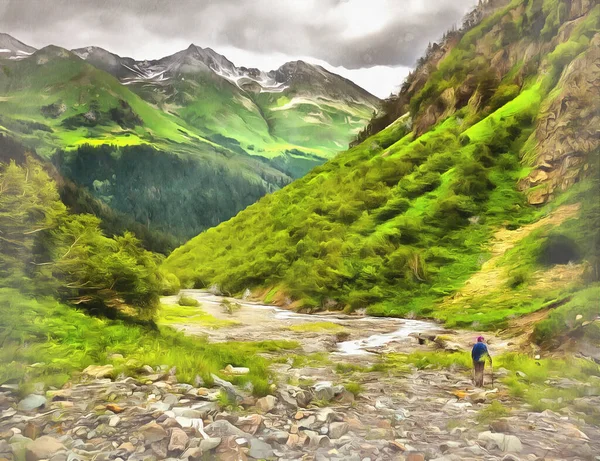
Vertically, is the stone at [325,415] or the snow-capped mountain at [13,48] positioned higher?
the snow-capped mountain at [13,48]

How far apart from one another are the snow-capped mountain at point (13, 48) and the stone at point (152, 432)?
3470 millimetres

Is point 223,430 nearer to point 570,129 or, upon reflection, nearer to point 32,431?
point 32,431

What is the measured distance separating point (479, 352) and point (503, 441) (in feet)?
2.35

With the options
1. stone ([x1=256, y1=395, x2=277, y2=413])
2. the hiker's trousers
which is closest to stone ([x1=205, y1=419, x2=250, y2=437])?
stone ([x1=256, y1=395, x2=277, y2=413])

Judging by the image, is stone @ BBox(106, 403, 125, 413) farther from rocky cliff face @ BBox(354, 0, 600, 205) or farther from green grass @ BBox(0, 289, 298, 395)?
rocky cliff face @ BBox(354, 0, 600, 205)

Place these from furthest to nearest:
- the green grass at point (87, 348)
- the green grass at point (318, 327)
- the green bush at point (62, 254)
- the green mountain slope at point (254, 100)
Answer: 1. the green mountain slope at point (254, 100)
2. the green grass at point (318, 327)
3. the green bush at point (62, 254)
4. the green grass at point (87, 348)

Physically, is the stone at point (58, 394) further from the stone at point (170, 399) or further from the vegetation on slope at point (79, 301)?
the stone at point (170, 399)

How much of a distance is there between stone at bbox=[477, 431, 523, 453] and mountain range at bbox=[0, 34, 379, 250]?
9.89 feet

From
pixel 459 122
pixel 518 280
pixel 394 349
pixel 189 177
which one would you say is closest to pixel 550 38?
pixel 459 122

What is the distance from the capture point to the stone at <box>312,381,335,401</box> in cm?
365

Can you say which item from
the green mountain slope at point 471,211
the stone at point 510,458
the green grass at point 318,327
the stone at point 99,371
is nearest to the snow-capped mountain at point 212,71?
the green mountain slope at point 471,211

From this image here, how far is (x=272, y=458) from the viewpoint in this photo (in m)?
3.14

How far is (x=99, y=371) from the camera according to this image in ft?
11.7

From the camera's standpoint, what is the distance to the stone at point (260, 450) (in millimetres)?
3145
